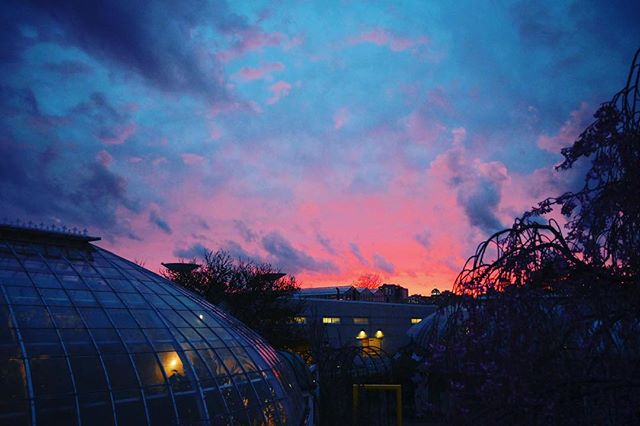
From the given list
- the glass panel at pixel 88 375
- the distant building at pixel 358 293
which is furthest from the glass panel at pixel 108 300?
the distant building at pixel 358 293

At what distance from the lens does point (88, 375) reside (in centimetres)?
945

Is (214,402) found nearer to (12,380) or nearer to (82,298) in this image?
(82,298)

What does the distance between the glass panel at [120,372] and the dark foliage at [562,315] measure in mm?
6415

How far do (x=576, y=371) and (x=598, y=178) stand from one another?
1896 millimetres

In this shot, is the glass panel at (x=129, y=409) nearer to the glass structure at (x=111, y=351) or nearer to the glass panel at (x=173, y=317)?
the glass structure at (x=111, y=351)

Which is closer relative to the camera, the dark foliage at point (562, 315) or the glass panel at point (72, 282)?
the dark foliage at point (562, 315)

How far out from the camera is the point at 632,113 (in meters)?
4.96

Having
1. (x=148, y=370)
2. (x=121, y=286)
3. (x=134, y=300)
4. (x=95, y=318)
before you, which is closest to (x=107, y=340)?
(x=95, y=318)

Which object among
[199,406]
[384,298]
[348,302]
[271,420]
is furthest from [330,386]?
[384,298]

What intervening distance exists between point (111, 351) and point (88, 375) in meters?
0.84

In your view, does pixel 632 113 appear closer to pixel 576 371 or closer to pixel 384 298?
pixel 576 371

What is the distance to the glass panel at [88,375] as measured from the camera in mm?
9234

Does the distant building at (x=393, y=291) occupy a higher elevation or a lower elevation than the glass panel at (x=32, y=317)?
higher

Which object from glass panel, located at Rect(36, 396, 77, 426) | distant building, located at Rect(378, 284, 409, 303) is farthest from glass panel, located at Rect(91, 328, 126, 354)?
distant building, located at Rect(378, 284, 409, 303)
